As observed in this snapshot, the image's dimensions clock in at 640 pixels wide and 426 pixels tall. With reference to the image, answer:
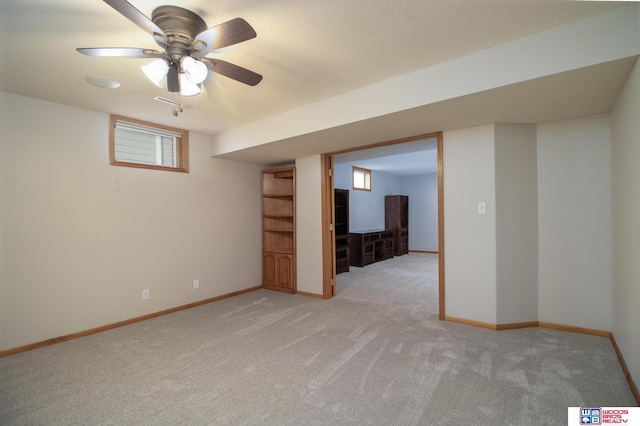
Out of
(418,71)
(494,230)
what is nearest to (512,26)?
(418,71)

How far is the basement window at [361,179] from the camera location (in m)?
8.02

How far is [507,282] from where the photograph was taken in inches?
123

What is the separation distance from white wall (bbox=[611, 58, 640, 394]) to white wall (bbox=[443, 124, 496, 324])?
0.91m

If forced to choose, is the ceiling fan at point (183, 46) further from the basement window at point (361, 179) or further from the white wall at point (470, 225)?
the basement window at point (361, 179)

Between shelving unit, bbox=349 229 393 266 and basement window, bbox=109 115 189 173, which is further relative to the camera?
shelving unit, bbox=349 229 393 266

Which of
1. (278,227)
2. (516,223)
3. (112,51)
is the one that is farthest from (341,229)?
(112,51)

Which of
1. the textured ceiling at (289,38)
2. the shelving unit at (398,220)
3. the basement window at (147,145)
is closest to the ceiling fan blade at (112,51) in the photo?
the textured ceiling at (289,38)

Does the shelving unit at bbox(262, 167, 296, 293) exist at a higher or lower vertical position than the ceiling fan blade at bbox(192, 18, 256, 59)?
lower

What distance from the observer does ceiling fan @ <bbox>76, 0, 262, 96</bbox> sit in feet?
5.15

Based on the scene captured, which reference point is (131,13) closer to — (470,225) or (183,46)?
(183,46)

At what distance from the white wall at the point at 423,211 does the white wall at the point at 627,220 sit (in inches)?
257

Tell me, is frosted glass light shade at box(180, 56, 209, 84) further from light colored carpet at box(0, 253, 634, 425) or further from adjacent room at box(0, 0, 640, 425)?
light colored carpet at box(0, 253, 634, 425)

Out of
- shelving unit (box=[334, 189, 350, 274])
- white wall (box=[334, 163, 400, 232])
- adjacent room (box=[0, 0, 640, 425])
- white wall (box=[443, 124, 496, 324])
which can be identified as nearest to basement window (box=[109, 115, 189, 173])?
adjacent room (box=[0, 0, 640, 425])

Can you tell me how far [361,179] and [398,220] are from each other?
1725 mm
